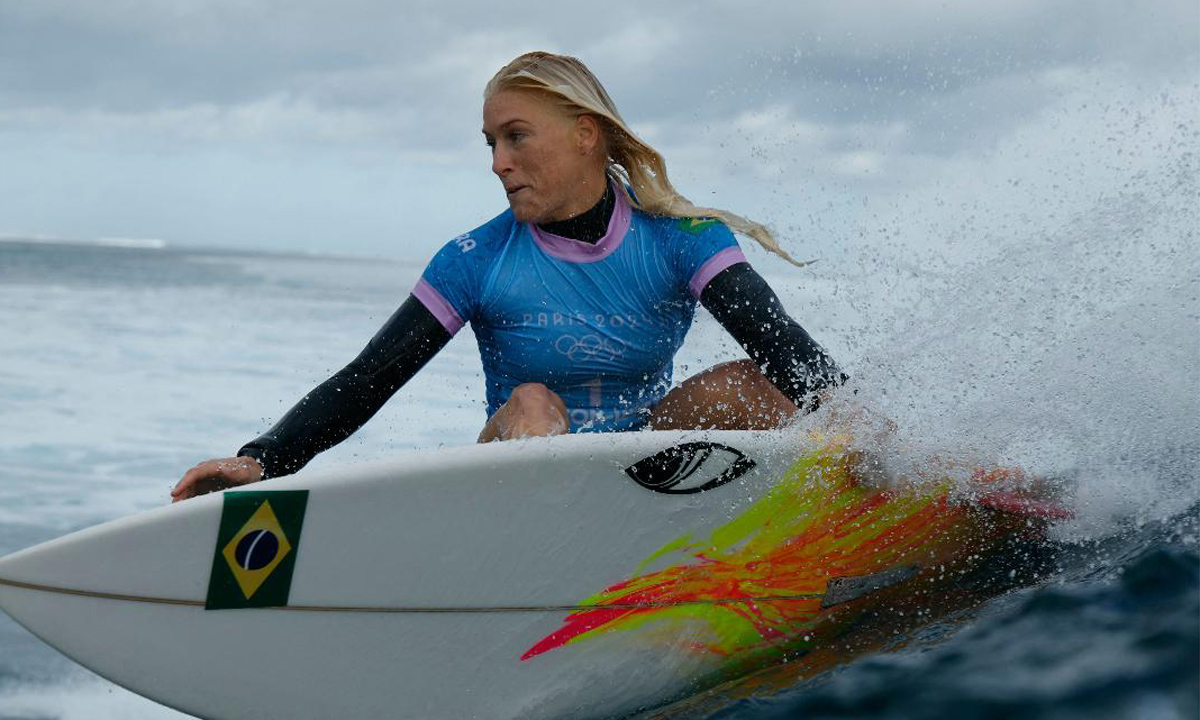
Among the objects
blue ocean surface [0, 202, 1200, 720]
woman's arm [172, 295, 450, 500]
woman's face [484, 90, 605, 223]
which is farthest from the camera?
woman's face [484, 90, 605, 223]

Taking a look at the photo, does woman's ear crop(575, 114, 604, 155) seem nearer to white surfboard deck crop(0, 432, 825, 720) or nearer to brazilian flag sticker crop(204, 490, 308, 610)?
white surfboard deck crop(0, 432, 825, 720)

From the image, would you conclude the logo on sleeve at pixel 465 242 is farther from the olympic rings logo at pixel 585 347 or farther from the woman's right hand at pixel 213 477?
the woman's right hand at pixel 213 477

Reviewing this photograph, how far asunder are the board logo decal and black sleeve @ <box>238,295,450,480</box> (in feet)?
2.46

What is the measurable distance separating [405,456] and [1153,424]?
6.40 ft

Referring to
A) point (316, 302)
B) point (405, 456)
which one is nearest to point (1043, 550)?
point (405, 456)

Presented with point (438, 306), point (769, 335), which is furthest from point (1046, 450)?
point (438, 306)

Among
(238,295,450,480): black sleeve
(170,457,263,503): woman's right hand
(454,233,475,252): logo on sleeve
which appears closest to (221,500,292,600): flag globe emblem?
(170,457,263,503): woman's right hand

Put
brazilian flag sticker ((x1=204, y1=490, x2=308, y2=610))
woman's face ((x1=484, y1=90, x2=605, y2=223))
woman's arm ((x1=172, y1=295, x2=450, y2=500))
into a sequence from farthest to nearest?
woman's face ((x1=484, y1=90, x2=605, y2=223)) < woman's arm ((x1=172, y1=295, x2=450, y2=500)) < brazilian flag sticker ((x1=204, y1=490, x2=308, y2=610))

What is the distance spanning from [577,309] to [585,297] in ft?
0.12

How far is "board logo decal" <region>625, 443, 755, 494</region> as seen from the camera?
2.44 m

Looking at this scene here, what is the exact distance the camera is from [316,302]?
19828 millimetres

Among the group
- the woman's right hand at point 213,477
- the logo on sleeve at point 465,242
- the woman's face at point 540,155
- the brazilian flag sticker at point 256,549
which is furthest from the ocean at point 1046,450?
the woman's right hand at point 213,477

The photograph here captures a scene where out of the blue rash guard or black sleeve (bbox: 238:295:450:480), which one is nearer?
black sleeve (bbox: 238:295:450:480)

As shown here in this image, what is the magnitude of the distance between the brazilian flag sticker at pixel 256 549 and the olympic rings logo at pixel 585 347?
2.87ft
